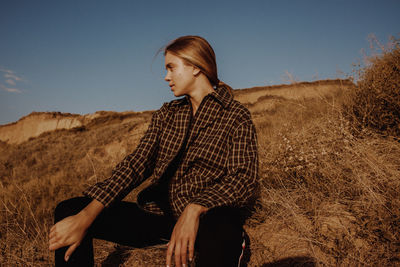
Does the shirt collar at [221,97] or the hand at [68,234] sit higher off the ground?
the shirt collar at [221,97]

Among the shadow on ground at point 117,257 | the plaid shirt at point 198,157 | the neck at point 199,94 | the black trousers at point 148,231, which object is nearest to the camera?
the black trousers at point 148,231

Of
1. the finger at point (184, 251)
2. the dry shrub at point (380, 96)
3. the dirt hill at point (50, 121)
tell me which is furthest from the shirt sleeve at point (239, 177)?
the dirt hill at point (50, 121)

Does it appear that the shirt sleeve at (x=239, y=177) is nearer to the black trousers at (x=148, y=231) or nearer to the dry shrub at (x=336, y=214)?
the black trousers at (x=148, y=231)

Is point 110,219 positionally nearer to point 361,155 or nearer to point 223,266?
point 223,266

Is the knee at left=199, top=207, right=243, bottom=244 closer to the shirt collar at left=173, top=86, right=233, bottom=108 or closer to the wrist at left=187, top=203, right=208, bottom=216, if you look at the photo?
the wrist at left=187, top=203, right=208, bottom=216

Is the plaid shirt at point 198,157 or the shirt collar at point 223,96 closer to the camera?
the plaid shirt at point 198,157

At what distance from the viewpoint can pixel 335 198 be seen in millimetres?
2117

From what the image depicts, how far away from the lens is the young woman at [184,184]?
1.07m

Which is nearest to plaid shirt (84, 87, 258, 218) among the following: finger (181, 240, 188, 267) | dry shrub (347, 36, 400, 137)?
finger (181, 240, 188, 267)

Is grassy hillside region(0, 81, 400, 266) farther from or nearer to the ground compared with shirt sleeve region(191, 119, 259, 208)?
nearer to the ground

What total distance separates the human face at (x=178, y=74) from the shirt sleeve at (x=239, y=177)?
1.75ft

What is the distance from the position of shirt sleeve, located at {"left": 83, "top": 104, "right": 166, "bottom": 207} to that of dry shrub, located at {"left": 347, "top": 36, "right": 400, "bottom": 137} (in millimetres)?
2894

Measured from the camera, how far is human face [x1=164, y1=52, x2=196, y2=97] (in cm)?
162

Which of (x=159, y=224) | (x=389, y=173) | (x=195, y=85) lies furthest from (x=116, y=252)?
(x=389, y=173)
